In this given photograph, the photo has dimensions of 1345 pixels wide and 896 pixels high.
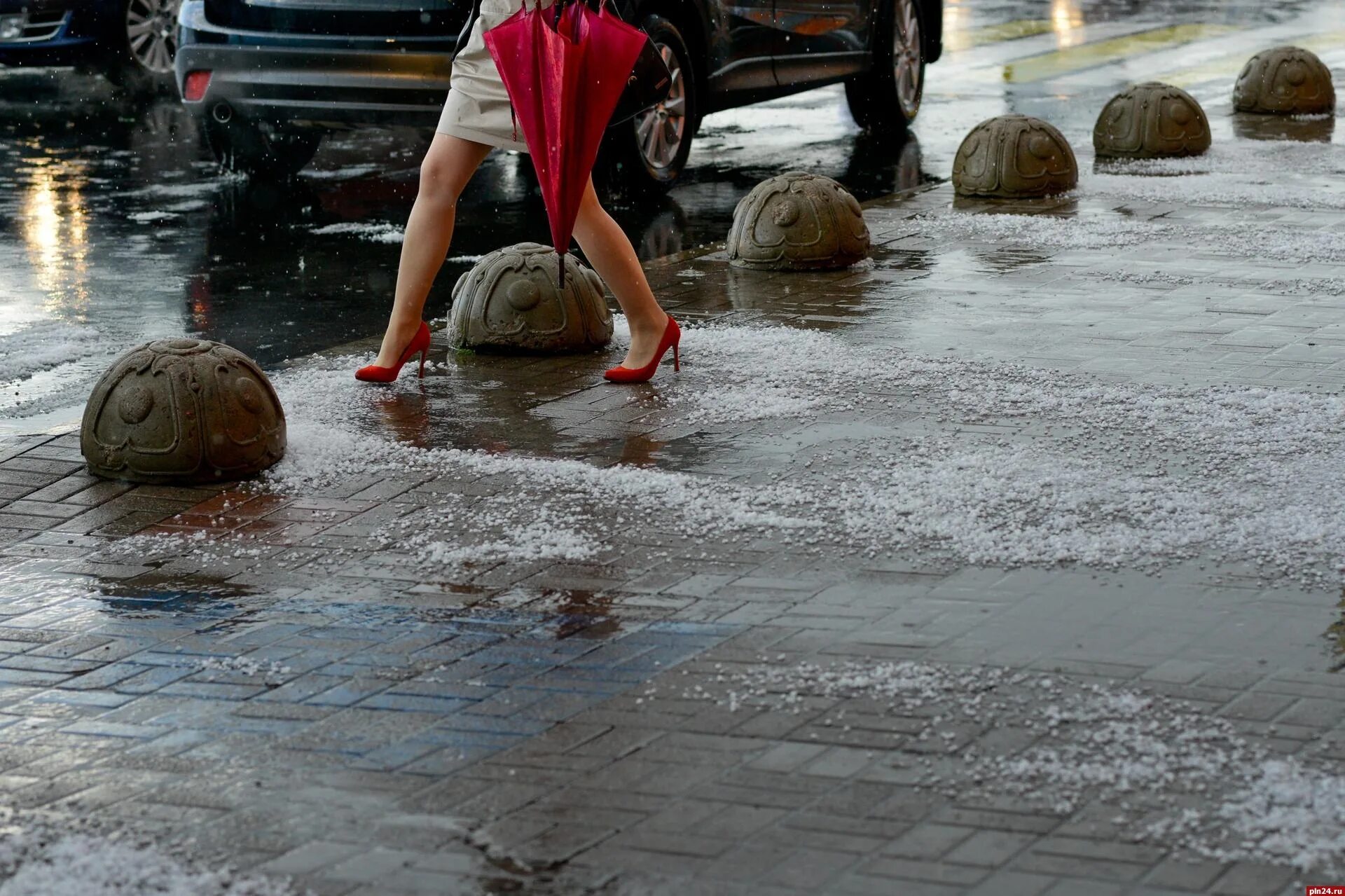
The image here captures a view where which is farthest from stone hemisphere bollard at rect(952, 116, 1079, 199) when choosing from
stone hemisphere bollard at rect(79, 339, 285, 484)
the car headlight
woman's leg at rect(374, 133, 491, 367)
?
the car headlight

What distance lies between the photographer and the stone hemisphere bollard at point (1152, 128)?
42.7 ft

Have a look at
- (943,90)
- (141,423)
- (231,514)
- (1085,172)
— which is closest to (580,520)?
(231,514)

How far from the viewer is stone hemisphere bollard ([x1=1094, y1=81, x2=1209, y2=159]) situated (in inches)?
512

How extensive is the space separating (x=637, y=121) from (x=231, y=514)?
20.9 ft

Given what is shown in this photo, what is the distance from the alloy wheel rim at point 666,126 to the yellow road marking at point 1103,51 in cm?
707

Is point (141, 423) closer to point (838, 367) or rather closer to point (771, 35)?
point (838, 367)

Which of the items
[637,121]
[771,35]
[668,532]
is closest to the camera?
[668,532]

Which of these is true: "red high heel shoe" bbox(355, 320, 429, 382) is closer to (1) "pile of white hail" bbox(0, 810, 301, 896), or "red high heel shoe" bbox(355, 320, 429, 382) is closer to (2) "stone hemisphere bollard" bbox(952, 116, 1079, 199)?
(1) "pile of white hail" bbox(0, 810, 301, 896)

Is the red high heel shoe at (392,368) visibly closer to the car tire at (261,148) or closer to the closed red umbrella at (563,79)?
the closed red umbrella at (563,79)

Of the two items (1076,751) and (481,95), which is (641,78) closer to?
Result: (481,95)

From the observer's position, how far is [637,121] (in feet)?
38.5

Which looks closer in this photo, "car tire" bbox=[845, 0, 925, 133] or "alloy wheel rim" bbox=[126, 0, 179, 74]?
"car tire" bbox=[845, 0, 925, 133]

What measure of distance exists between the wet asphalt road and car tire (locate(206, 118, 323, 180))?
0.41 ft

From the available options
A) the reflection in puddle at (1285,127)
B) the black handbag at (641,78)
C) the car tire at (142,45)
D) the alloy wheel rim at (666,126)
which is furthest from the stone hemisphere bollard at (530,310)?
the car tire at (142,45)
